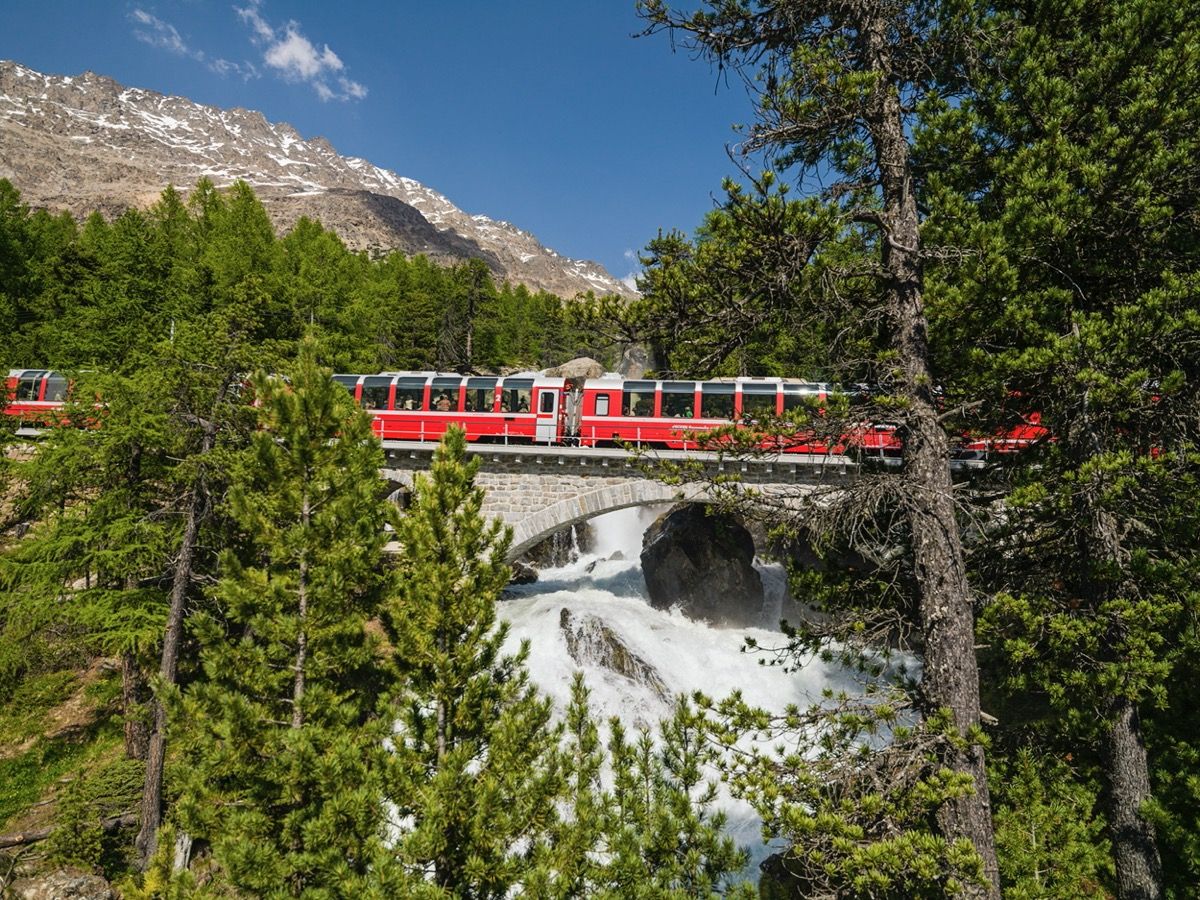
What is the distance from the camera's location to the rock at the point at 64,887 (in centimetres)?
1031

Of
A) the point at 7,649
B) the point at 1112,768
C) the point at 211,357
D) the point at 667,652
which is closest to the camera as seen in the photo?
the point at 1112,768

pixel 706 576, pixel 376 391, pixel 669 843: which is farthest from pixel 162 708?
pixel 706 576

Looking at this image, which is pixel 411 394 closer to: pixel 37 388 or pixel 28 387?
pixel 37 388

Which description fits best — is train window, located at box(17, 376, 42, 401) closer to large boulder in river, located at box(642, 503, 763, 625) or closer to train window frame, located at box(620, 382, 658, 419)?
train window frame, located at box(620, 382, 658, 419)

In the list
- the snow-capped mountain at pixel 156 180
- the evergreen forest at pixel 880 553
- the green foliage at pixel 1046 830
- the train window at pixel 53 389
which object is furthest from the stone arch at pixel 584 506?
the snow-capped mountain at pixel 156 180

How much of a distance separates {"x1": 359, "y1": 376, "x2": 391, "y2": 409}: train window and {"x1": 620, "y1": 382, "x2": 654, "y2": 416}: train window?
8527mm

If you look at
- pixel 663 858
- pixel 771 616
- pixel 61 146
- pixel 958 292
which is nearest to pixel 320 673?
pixel 663 858

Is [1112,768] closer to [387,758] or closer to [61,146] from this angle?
[387,758]

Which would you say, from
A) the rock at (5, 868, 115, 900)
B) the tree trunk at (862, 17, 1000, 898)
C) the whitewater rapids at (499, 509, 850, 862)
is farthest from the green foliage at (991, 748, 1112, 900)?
the rock at (5, 868, 115, 900)

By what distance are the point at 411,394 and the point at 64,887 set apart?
14707 millimetres

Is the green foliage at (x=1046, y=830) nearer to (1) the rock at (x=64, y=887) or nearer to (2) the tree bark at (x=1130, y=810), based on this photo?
(2) the tree bark at (x=1130, y=810)

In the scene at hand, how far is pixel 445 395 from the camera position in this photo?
21344mm

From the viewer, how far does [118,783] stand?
12.9m

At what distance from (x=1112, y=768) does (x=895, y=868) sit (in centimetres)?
513
